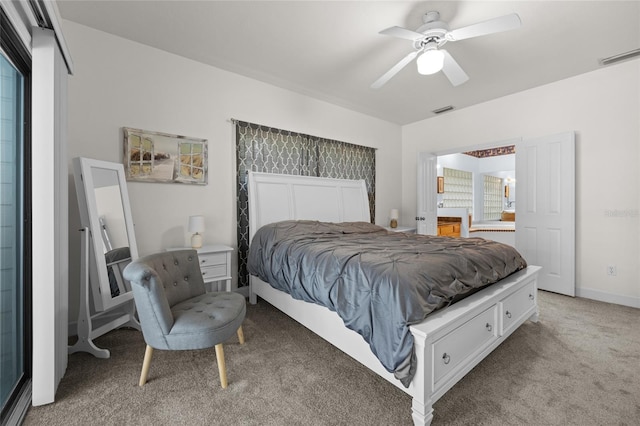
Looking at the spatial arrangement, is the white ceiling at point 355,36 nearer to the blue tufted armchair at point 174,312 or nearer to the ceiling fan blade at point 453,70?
the ceiling fan blade at point 453,70

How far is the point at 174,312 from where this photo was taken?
1.90 meters

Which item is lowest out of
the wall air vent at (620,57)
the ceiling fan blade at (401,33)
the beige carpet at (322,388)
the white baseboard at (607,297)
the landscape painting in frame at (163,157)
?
the beige carpet at (322,388)

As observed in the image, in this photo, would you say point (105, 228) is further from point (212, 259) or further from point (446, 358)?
point (446, 358)

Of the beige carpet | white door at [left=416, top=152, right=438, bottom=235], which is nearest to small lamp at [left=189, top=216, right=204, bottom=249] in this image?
the beige carpet

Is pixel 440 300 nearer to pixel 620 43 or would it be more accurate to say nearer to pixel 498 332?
pixel 498 332

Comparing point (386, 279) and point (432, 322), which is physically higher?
point (386, 279)

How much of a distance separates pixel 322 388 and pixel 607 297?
151 inches

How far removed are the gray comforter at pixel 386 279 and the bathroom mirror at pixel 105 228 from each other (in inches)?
50.9

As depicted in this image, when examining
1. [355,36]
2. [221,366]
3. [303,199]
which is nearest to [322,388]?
[221,366]

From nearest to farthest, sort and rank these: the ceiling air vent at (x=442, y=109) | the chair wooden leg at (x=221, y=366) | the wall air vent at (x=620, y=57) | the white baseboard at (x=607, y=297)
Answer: the chair wooden leg at (x=221, y=366), the wall air vent at (x=620, y=57), the white baseboard at (x=607, y=297), the ceiling air vent at (x=442, y=109)

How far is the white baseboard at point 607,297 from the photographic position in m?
3.26

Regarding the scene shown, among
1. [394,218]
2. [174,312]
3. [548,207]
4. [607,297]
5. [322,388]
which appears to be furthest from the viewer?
[394,218]

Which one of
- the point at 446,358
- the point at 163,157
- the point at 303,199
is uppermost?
the point at 163,157

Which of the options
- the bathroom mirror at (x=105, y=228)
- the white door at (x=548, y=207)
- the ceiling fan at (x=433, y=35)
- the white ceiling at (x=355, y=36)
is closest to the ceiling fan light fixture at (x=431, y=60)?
the ceiling fan at (x=433, y=35)
